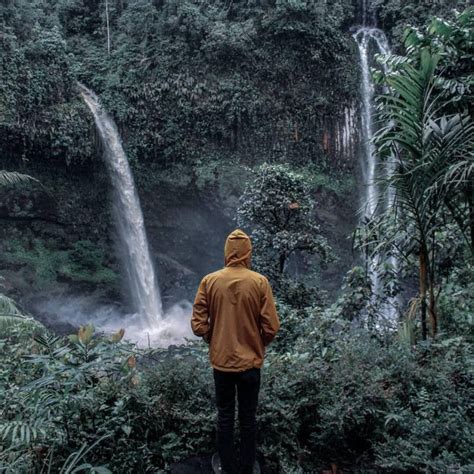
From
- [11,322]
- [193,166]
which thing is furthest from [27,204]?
[11,322]

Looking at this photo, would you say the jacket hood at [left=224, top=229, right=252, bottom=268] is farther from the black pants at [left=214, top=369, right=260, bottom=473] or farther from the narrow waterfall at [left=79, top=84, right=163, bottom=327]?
the narrow waterfall at [left=79, top=84, right=163, bottom=327]

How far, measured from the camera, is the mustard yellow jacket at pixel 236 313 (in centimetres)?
274

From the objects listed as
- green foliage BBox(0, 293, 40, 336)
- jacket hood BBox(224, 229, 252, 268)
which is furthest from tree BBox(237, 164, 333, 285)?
jacket hood BBox(224, 229, 252, 268)

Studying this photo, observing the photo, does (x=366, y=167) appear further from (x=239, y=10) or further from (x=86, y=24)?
(x=86, y=24)

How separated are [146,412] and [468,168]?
9.20 ft

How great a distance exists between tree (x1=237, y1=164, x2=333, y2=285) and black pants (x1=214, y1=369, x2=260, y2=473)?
5.13m

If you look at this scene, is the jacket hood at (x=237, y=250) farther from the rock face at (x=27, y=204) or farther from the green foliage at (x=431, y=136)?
the rock face at (x=27, y=204)

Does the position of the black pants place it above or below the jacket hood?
below

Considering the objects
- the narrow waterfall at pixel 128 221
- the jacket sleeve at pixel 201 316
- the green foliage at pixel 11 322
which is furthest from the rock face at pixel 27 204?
the jacket sleeve at pixel 201 316

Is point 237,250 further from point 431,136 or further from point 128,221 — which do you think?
point 128,221

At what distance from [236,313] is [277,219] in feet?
18.5

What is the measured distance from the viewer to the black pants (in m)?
2.79

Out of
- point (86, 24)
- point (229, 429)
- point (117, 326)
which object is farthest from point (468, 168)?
point (86, 24)

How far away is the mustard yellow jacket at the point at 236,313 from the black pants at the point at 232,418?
0.39 ft
